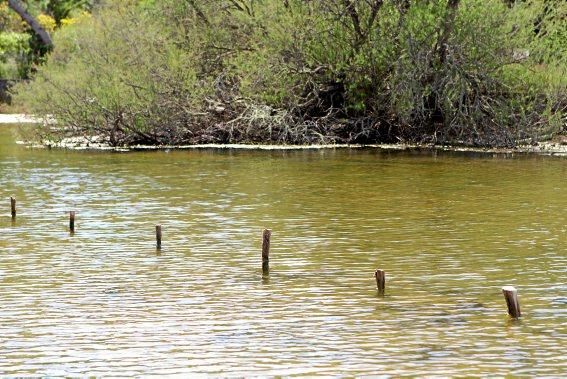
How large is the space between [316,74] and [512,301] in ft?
91.2

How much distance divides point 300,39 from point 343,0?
2.03m

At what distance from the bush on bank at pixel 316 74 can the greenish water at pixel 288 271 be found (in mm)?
5605

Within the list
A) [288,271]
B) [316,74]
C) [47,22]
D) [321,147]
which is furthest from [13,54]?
[288,271]

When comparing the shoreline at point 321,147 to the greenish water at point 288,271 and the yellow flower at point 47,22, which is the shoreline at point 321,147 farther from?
the yellow flower at point 47,22

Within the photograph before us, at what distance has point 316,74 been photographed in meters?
44.2

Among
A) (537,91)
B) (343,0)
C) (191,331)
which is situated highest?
(343,0)

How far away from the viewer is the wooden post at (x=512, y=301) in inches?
658

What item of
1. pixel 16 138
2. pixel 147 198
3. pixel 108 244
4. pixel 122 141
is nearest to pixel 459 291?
pixel 108 244

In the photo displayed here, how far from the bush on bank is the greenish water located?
5.60 meters

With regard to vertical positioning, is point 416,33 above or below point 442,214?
above

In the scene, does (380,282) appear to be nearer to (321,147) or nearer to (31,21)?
(321,147)

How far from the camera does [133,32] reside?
45906mm

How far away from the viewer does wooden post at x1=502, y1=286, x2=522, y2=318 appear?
1670 cm

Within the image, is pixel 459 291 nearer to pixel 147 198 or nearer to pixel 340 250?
pixel 340 250
